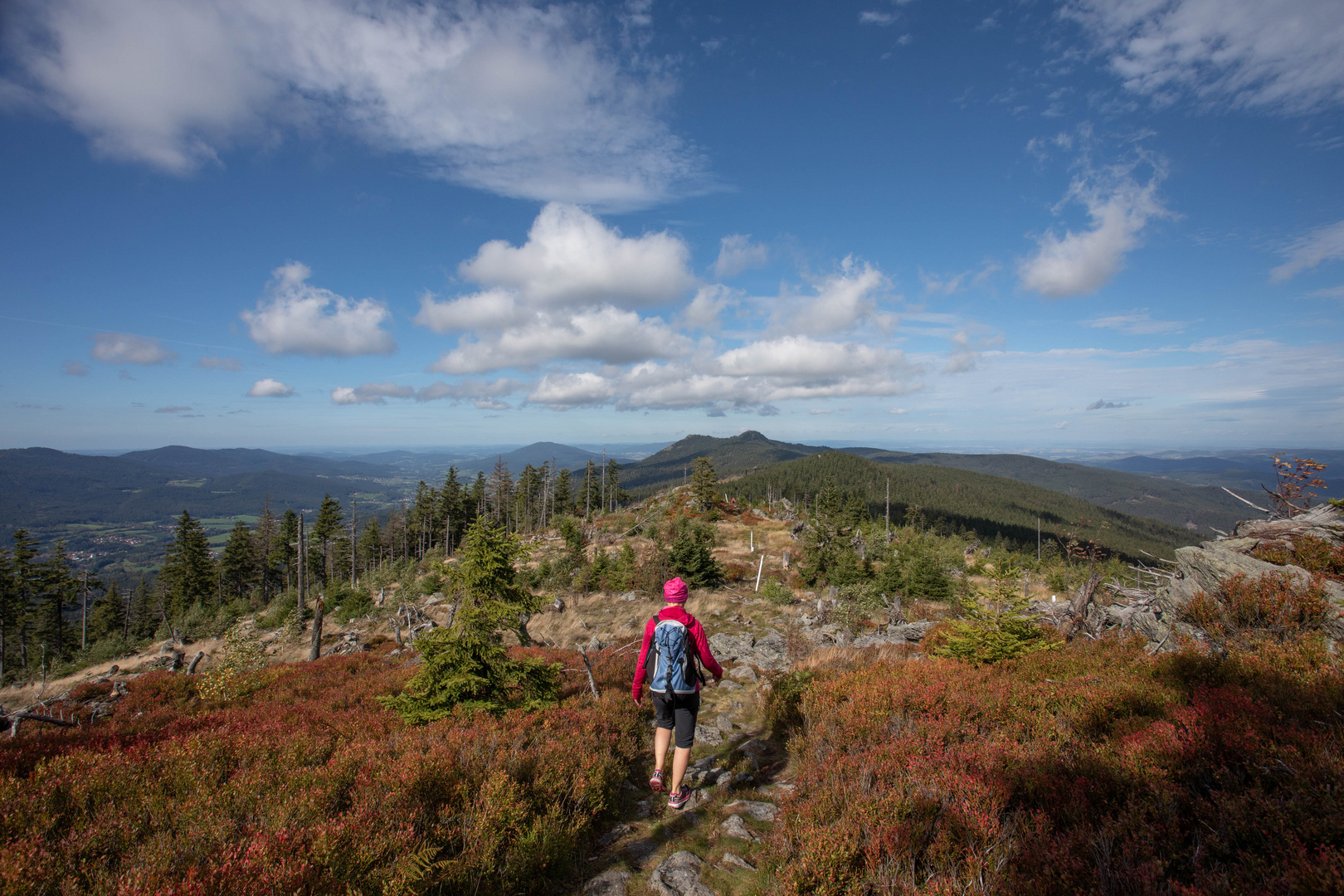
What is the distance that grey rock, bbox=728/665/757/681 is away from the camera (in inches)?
460

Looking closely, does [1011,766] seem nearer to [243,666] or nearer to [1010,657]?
[1010,657]

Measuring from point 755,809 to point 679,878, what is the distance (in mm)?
1619

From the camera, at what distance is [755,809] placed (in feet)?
18.8

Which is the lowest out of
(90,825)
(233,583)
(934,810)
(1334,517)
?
(233,583)

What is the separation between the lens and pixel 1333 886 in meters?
2.82

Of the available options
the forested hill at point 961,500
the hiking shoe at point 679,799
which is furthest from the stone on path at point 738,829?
the forested hill at point 961,500

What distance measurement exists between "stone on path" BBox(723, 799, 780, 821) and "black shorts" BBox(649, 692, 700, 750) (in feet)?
2.81

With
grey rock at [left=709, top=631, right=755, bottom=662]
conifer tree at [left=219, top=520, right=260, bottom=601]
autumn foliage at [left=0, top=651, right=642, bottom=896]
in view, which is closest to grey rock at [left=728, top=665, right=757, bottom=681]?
grey rock at [left=709, top=631, right=755, bottom=662]

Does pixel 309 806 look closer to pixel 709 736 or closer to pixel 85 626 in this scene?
pixel 709 736

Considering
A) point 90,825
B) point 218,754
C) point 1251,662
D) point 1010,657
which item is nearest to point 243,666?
point 218,754

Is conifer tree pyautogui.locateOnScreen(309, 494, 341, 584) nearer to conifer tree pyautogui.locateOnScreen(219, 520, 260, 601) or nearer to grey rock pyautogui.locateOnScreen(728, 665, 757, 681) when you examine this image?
conifer tree pyautogui.locateOnScreen(219, 520, 260, 601)

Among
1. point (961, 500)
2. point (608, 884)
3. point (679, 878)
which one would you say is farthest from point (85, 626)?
point (961, 500)

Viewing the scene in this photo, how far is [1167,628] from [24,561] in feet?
230

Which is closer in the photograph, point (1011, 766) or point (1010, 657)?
point (1011, 766)
